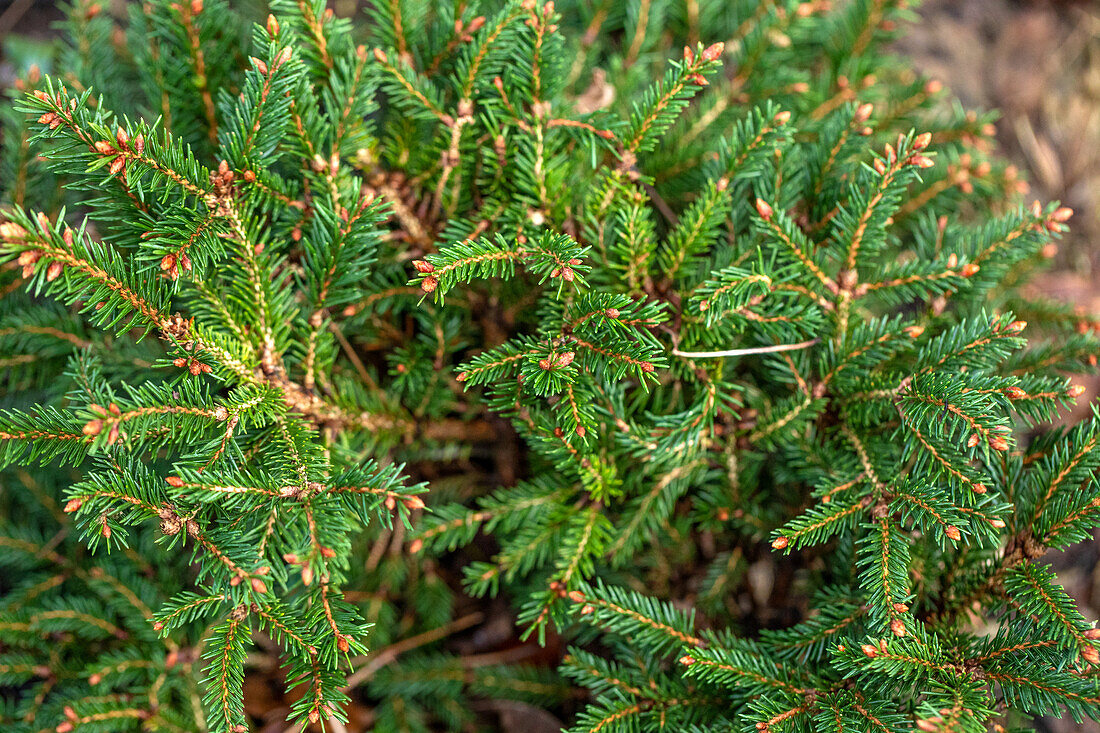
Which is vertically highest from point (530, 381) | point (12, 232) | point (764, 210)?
point (12, 232)

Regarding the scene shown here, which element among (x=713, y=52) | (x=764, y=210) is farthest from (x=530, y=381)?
(x=713, y=52)

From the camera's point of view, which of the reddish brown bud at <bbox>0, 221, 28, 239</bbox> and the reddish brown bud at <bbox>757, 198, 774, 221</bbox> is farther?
the reddish brown bud at <bbox>757, 198, 774, 221</bbox>

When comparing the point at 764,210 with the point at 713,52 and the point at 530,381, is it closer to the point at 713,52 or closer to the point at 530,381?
the point at 713,52

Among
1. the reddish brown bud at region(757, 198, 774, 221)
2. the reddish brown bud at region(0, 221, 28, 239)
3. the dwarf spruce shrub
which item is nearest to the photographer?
the reddish brown bud at region(0, 221, 28, 239)

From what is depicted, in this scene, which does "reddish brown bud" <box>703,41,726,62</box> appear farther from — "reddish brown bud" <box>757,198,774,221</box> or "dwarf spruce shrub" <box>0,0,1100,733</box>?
"reddish brown bud" <box>757,198,774,221</box>

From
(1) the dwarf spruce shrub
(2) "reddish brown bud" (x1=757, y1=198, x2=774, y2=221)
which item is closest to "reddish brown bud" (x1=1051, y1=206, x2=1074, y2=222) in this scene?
(1) the dwarf spruce shrub

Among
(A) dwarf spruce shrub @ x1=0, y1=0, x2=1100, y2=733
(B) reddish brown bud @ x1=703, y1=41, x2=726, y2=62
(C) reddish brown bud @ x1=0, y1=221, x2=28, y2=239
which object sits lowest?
(A) dwarf spruce shrub @ x1=0, y1=0, x2=1100, y2=733

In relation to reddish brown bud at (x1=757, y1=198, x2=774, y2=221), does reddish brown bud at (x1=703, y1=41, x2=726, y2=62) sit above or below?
above

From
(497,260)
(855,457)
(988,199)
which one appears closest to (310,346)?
(497,260)

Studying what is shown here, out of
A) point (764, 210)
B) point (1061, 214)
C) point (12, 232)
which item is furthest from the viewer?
point (1061, 214)

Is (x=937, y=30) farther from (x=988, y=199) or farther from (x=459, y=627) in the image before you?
(x=459, y=627)
